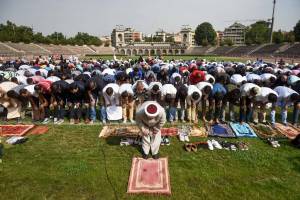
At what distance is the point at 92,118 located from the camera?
13.3 meters

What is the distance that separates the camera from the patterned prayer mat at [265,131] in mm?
11230

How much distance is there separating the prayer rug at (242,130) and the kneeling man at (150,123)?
402cm

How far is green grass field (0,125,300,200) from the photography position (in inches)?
285

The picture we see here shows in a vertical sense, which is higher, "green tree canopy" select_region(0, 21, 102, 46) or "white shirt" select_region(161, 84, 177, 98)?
"green tree canopy" select_region(0, 21, 102, 46)

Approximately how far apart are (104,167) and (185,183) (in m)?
2.61

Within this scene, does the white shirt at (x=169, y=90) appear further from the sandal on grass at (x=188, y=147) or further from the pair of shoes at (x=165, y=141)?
the sandal on grass at (x=188, y=147)

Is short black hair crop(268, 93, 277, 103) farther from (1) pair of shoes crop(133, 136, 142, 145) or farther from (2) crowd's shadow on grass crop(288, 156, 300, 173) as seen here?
(1) pair of shoes crop(133, 136, 142, 145)

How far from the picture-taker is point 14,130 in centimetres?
1201

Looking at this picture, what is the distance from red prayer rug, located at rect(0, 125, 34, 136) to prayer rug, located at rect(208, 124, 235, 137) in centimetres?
797

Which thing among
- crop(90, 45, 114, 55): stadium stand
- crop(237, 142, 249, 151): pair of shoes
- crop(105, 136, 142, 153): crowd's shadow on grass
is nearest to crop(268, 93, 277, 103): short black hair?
crop(237, 142, 249, 151): pair of shoes

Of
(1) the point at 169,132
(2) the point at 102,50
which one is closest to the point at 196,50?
(2) the point at 102,50

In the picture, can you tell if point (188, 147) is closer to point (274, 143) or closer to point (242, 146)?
point (242, 146)

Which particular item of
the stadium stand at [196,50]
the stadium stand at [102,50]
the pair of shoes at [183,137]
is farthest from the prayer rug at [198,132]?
the stadium stand at [102,50]

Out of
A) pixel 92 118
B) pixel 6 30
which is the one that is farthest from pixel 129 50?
pixel 92 118
